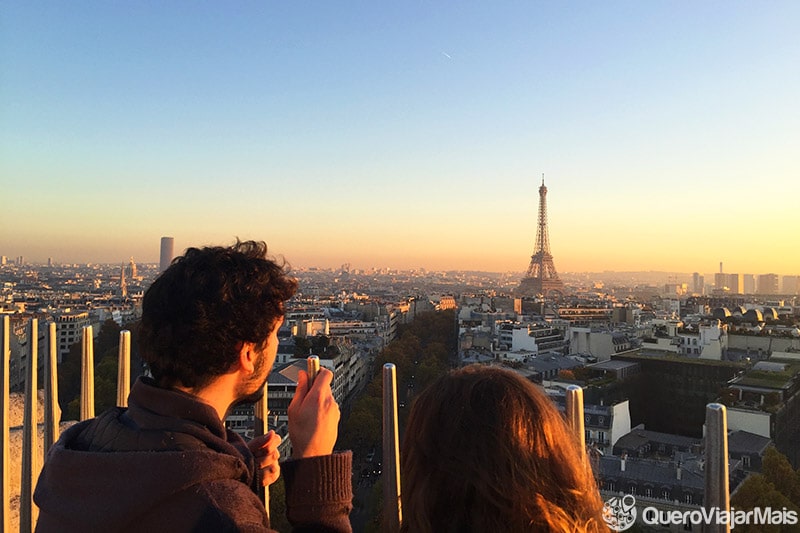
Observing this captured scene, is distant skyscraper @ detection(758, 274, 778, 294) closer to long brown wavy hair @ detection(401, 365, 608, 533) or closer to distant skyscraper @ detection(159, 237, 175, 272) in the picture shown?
distant skyscraper @ detection(159, 237, 175, 272)

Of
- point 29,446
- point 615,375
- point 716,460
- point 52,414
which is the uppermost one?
point 716,460

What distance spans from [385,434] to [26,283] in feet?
228

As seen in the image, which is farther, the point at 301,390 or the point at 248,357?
the point at 301,390

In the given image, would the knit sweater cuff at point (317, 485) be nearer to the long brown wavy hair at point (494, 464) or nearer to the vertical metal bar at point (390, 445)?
the long brown wavy hair at point (494, 464)

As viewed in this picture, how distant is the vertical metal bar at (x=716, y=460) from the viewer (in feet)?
3.89

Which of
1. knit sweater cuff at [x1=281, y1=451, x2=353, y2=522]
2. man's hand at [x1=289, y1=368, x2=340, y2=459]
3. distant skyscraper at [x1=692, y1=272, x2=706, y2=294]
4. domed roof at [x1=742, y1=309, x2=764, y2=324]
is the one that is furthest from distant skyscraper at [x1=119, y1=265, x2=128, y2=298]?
distant skyscraper at [x1=692, y1=272, x2=706, y2=294]

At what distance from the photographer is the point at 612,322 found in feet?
146

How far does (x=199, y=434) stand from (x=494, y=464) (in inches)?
19.8

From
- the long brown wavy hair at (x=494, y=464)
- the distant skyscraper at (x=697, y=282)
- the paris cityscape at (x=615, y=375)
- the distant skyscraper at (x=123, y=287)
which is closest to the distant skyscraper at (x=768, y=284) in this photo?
the distant skyscraper at (x=697, y=282)

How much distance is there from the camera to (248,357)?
1.22m

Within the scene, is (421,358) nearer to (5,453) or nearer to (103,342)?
(103,342)

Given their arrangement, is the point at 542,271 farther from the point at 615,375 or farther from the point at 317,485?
the point at 317,485

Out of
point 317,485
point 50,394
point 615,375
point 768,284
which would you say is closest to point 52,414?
point 50,394

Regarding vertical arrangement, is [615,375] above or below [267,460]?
below
